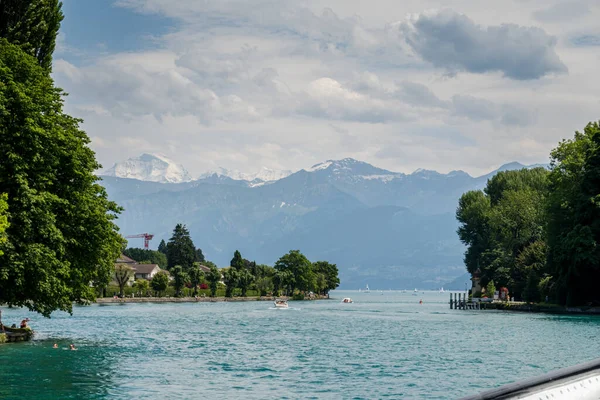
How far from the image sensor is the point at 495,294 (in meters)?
125

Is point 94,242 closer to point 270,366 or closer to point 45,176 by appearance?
point 45,176

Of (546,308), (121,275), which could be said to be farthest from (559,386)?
(121,275)

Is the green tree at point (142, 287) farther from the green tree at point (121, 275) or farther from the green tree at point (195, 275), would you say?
the green tree at point (195, 275)

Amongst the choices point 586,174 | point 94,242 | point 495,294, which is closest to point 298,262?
point 495,294

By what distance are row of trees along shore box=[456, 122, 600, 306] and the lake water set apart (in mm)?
21635

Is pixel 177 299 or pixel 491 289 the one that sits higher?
pixel 491 289

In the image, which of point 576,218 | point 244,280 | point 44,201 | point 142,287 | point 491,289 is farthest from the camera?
point 244,280

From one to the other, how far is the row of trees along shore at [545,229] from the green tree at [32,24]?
58260 mm

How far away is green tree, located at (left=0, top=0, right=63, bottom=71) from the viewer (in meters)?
48.7

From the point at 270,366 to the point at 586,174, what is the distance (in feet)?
188

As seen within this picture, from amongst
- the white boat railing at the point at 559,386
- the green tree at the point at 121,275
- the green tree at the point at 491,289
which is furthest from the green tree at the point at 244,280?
the white boat railing at the point at 559,386

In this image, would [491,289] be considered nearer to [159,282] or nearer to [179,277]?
[179,277]

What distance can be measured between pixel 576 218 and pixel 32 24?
207 feet

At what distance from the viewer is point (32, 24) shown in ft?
163
